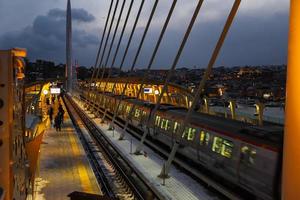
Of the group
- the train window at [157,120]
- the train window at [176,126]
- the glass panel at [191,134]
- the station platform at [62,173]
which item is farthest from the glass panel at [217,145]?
the train window at [157,120]

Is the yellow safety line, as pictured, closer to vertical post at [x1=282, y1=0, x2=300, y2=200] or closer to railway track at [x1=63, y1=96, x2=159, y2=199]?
railway track at [x1=63, y1=96, x2=159, y2=199]

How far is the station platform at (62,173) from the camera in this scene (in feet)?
34.6

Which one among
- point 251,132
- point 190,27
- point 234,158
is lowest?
point 234,158

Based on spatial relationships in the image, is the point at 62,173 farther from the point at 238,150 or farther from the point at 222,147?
the point at 238,150

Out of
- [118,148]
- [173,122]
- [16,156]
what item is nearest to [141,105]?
[118,148]

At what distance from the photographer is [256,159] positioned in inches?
390

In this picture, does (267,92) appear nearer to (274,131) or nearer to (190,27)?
(190,27)

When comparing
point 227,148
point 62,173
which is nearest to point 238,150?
point 227,148

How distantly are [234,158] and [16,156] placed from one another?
767cm

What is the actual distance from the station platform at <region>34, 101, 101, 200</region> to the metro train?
3393 millimetres

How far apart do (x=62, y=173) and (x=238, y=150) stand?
5646 mm

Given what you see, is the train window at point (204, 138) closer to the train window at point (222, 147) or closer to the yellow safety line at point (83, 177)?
the train window at point (222, 147)

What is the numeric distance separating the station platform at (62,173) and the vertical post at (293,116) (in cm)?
829

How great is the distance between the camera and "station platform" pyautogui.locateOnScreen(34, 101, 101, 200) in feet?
34.6
